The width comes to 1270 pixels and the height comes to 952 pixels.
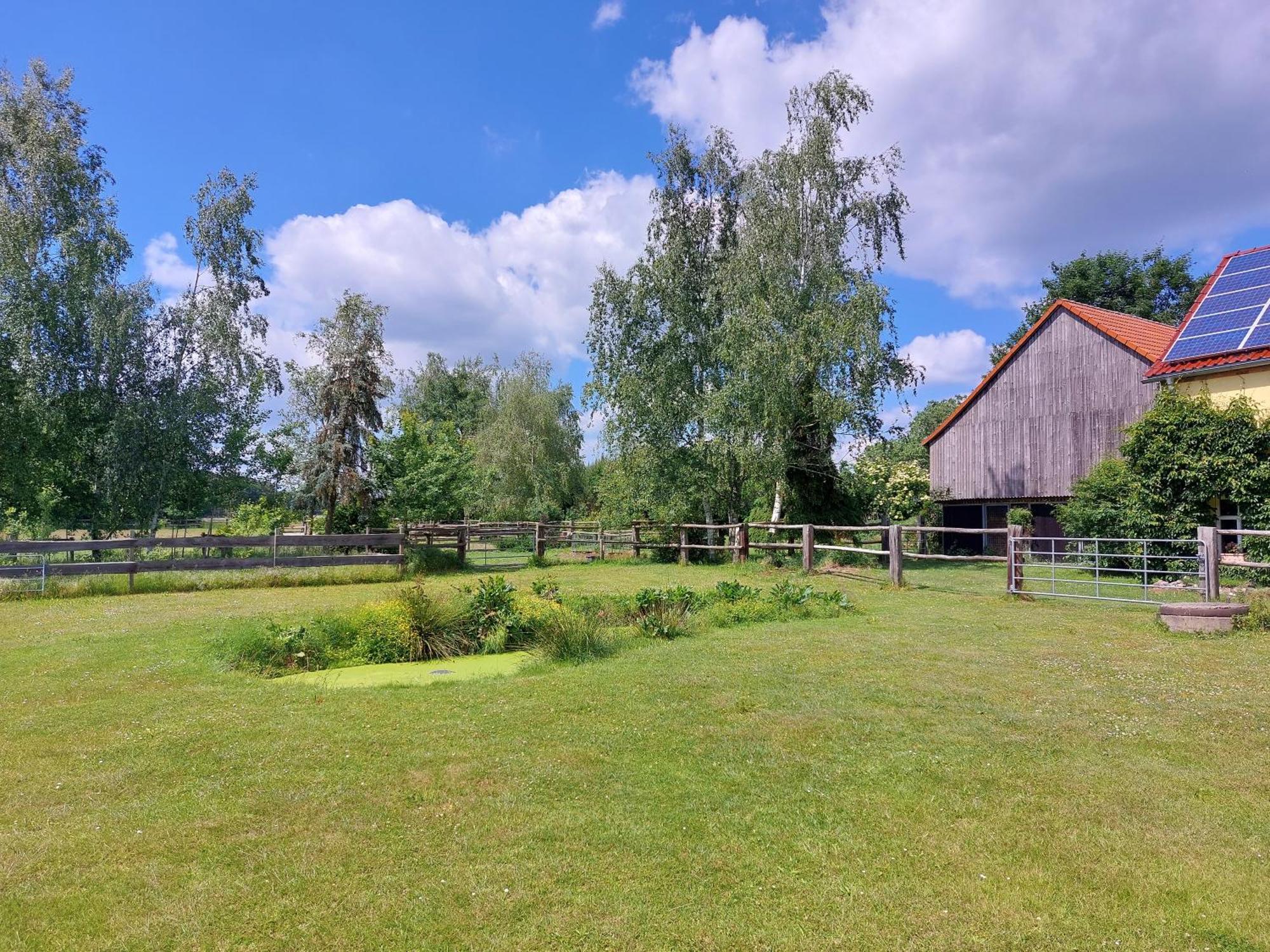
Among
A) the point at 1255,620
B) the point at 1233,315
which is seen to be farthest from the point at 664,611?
the point at 1233,315

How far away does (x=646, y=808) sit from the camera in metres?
4.20

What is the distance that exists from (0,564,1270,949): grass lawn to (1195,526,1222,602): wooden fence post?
14.2 ft

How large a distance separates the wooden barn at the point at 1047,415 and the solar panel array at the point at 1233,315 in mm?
3600

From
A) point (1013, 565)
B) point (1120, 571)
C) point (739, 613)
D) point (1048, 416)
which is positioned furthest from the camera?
point (1048, 416)

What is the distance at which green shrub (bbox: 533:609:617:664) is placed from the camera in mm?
8070

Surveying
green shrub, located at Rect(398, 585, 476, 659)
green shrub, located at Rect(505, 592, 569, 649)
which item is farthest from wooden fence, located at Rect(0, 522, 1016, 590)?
green shrub, located at Rect(398, 585, 476, 659)

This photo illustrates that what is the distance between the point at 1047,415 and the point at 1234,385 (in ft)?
27.5

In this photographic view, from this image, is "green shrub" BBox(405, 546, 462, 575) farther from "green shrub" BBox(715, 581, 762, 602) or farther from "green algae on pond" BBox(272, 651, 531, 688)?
"green algae on pond" BBox(272, 651, 531, 688)

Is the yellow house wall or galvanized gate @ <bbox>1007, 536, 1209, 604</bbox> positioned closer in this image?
galvanized gate @ <bbox>1007, 536, 1209, 604</bbox>

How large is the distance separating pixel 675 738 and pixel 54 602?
1320cm

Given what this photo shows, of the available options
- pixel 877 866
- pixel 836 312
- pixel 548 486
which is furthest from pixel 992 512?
pixel 877 866

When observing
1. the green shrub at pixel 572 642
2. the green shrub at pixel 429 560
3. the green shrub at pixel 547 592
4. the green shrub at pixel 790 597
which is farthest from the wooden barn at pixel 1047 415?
the green shrub at pixel 572 642

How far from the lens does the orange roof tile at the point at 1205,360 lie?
1555cm

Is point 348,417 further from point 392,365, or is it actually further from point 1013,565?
point 1013,565
